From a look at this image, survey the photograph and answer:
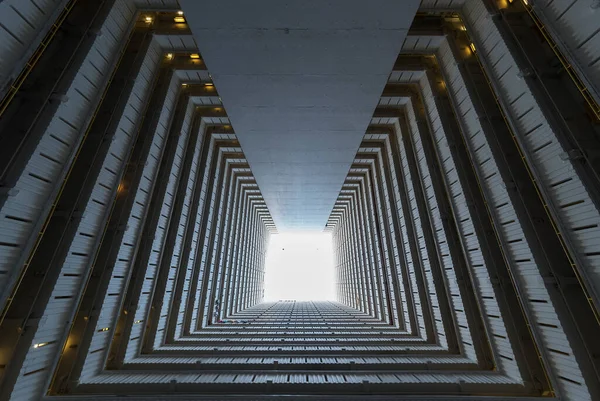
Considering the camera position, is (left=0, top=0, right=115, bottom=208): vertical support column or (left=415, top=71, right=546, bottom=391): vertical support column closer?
(left=0, top=0, right=115, bottom=208): vertical support column

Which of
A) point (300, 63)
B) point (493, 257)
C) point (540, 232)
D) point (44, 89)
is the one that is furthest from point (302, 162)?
point (44, 89)

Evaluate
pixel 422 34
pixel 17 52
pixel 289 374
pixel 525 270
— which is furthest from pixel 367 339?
pixel 17 52

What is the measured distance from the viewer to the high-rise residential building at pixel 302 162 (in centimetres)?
812

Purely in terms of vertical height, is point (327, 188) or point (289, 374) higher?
point (327, 188)

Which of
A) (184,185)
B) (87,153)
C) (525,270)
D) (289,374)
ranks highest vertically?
(184,185)

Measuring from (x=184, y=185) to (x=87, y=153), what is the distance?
627 cm

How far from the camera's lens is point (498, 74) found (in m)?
10.1

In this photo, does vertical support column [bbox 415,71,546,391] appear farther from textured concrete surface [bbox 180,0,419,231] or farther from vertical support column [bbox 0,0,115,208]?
vertical support column [bbox 0,0,115,208]

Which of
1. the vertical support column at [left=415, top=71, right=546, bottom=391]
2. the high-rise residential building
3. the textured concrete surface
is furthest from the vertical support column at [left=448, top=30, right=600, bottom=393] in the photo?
the textured concrete surface

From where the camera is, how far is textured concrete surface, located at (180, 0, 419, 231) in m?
8.91

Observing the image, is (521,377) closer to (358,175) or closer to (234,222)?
(358,175)

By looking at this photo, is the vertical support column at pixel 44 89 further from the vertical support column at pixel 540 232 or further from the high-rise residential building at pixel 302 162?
the vertical support column at pixel 540 232

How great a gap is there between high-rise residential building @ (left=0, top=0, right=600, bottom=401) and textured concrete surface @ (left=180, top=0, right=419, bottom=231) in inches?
2.9

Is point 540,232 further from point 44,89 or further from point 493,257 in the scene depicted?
point 44,89
